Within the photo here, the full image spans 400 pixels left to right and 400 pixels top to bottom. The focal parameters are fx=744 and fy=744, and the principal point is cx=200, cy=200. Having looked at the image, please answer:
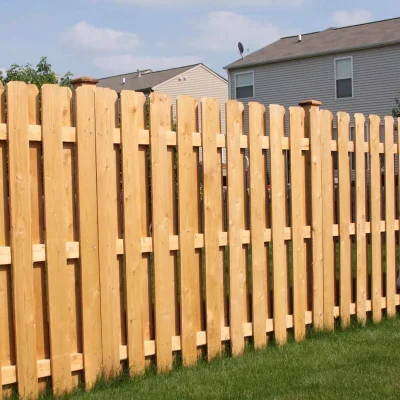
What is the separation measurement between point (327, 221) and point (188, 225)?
1.72 meters

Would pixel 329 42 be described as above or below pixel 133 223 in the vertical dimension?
above

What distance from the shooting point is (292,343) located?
6.12 meters

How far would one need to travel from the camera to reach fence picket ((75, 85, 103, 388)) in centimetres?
469

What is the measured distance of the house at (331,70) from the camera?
29047 mm

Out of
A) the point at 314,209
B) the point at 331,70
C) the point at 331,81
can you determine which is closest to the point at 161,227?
the point at 314,209

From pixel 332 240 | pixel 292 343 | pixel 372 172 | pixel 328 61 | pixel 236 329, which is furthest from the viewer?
pixel 328 61

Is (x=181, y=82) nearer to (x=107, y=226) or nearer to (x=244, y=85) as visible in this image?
(x=244, y=85)

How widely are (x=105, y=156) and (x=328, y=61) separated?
27.1 metres

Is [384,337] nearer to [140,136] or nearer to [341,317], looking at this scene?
[341,317]

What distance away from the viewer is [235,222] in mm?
5664

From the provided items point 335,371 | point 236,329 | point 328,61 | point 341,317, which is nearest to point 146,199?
point 236,329

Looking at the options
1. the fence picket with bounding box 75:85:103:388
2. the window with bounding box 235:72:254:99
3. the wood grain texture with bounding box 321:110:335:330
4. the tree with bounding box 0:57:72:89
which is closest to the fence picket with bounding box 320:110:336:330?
the wood grain texture with bounding box 321:110:335:330

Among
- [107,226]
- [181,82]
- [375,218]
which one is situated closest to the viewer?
[107,226]

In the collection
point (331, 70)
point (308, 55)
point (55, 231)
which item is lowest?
point (55, 231)
